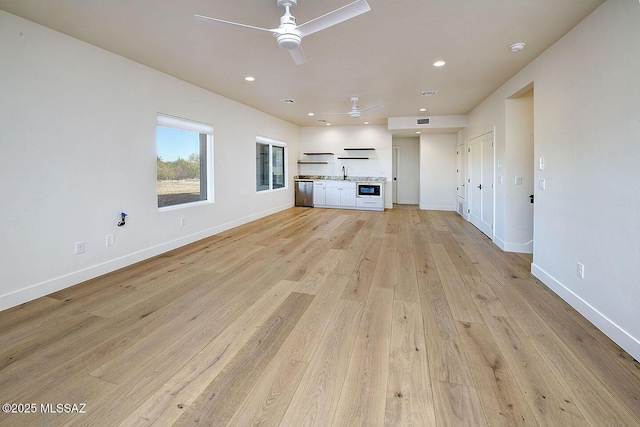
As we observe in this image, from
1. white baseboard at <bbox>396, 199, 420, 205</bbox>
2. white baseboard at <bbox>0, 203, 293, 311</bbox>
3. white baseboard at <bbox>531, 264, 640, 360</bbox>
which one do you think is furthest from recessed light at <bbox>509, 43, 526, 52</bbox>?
white baseboard at <bbox>396, 199, 420, 205</bbox>

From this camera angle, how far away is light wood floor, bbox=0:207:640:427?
1528 millimetres

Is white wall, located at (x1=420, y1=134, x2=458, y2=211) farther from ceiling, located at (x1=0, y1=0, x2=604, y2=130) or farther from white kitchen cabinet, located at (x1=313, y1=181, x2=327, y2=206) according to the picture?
ceiling, located at (x1=0, y1=0, x2=604, y2=130)

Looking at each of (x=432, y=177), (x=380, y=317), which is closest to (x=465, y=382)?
(x=380, y=317)

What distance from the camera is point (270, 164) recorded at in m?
8.15

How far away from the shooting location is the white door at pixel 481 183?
543 cm

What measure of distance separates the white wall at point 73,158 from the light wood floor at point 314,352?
14.1 inches

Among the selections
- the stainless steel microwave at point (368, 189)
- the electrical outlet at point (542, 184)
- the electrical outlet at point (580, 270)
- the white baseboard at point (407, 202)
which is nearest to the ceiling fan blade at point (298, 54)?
the electrical outlet at point (542, 184)

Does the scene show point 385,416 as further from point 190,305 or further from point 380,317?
point 190,305

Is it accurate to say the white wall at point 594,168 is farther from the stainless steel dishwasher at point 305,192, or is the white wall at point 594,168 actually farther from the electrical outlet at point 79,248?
the stainless steel dishwasher at point 305,192

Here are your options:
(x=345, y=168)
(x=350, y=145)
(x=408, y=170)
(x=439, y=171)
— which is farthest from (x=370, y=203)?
(x=408, y=170)

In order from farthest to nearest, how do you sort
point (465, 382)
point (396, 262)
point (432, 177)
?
point (432, 177) < point (396, 262) < point (465, 382)

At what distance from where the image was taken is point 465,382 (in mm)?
1729

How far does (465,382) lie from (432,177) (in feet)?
26.2

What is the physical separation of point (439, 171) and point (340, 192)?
3.00 m
